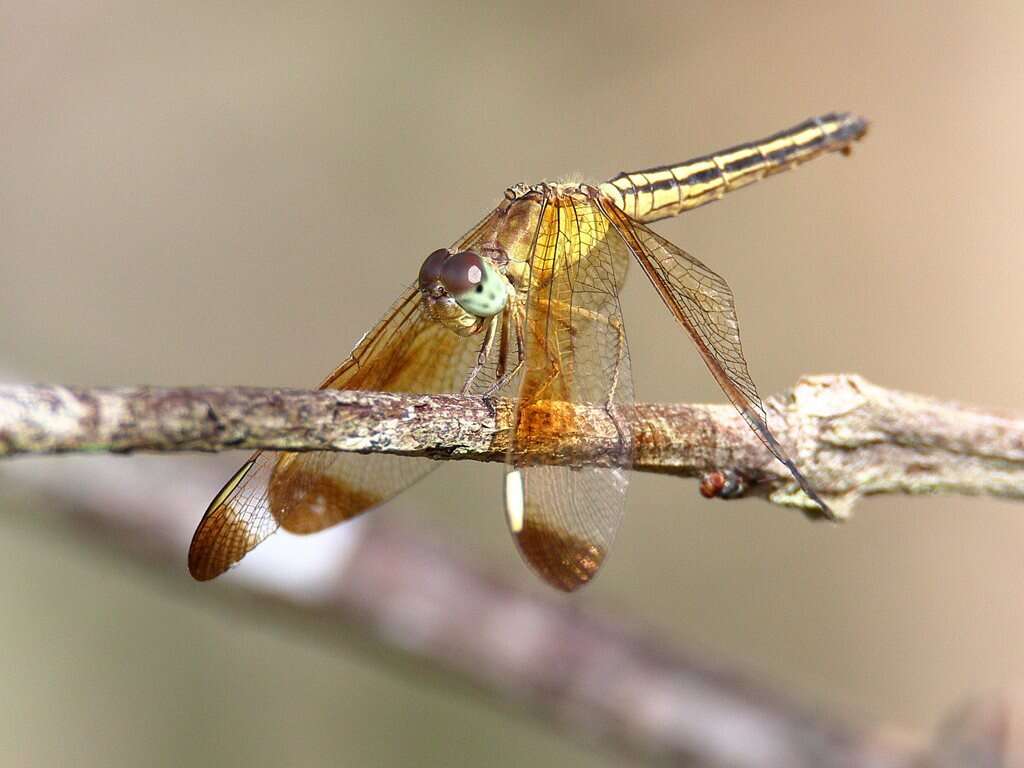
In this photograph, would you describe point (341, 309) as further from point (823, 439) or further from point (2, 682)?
point (823, 439)

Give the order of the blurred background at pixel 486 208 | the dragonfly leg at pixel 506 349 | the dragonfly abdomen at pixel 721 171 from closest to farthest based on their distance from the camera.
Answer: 1. the dragonfly leg at pixel 506 349
2. the dragonfly abdomen at pixel 721 171
3. the blurred background at pixel 486 208

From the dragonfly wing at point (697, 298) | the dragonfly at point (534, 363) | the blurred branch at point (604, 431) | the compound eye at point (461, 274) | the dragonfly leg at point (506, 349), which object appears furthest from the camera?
the compound eye at point (461, 274)

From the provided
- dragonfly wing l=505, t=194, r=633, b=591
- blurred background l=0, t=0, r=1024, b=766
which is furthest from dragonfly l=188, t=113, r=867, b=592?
blurred background l=0, t=0, r=1024, b=766

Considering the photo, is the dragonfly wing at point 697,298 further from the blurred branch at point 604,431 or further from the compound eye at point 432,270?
the compound eye at point 432,270

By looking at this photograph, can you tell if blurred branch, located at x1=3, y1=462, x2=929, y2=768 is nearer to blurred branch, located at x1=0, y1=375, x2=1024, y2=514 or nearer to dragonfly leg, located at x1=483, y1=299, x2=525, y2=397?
dragonfly leg, located at x1=483, y1=299, x2=525, y2=397

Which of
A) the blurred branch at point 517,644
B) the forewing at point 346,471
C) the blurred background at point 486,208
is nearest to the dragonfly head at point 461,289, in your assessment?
the forewing at point 346,471

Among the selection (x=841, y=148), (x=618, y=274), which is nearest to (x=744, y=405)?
(x=618, y=274)

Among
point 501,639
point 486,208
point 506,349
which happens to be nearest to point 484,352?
point 506,349
